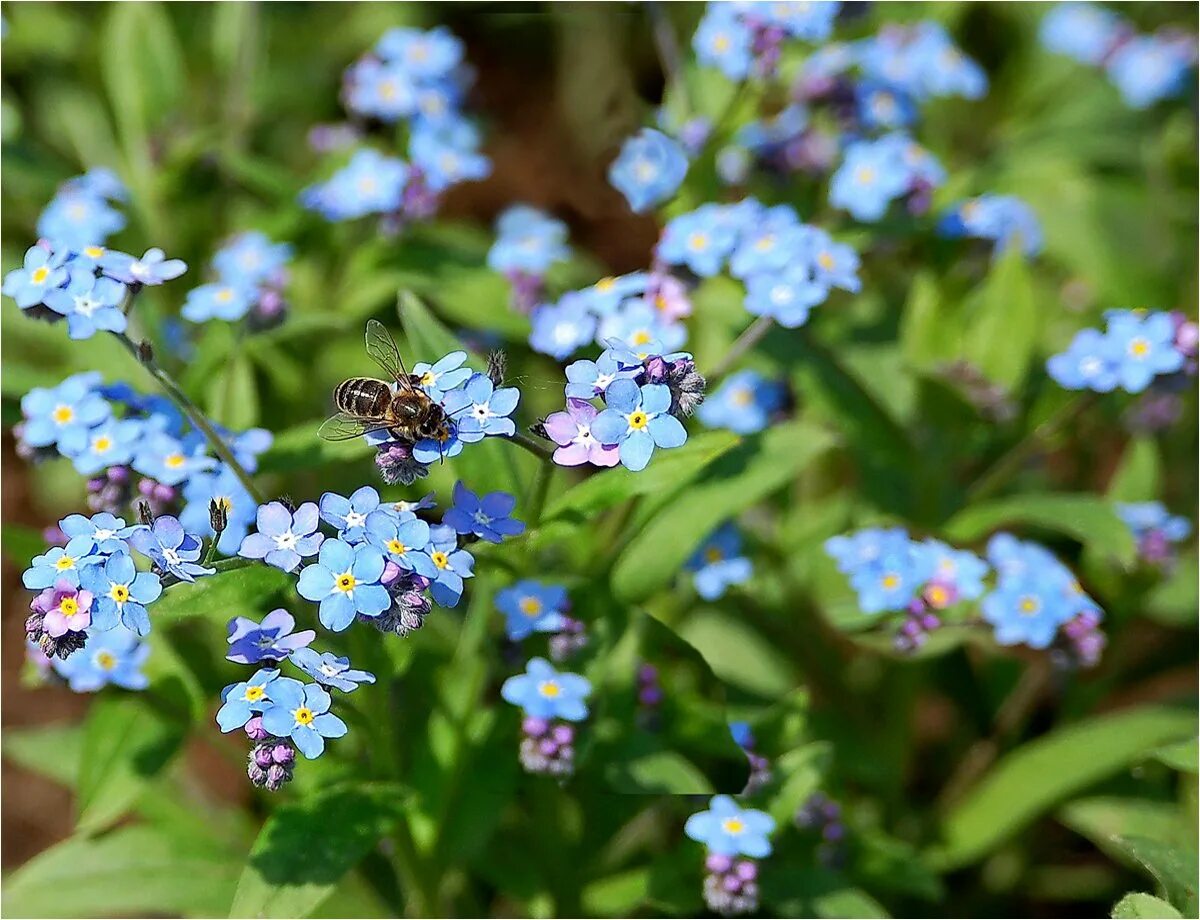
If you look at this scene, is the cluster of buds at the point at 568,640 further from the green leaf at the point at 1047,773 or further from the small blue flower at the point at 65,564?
the green leaf at the point at 1047,773

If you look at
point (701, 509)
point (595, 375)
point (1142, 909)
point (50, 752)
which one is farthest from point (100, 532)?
point (1142, 909)

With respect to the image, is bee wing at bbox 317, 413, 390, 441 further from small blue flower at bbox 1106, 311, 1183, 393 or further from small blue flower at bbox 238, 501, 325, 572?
small blue flower at bbox 1106, 311, 1183, 393

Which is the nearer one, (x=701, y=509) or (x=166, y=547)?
(x=166, y=547)

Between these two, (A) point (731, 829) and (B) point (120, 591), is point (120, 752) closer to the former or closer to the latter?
(B) point (120, 591)

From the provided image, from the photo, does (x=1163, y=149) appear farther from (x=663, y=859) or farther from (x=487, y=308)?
(x=663, y=859)

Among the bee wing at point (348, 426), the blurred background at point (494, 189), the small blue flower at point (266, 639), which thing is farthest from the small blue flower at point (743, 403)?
the small blue flower at point (266, 639)

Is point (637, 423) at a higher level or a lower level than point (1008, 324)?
higher

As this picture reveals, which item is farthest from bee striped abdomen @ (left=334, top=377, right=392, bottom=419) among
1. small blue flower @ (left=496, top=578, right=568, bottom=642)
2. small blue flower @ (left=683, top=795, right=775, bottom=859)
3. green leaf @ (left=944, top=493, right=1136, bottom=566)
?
green leaf @ (left=944, top=493, right=1136, bottom=566)
